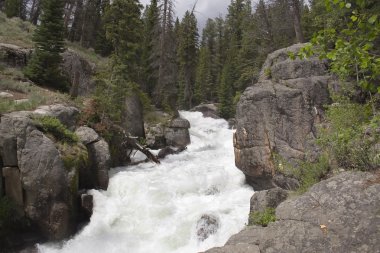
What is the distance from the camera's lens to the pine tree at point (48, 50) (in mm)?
22719

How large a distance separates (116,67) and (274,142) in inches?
522

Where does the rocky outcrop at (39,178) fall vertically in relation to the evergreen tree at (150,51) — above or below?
below

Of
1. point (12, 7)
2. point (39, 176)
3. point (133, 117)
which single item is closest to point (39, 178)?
point (39, 176)

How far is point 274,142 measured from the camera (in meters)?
14.8

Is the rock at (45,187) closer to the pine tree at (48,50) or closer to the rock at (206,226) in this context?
the rock at (206,226)

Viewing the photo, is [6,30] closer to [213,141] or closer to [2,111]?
[2,111]

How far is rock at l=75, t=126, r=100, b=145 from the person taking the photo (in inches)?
656

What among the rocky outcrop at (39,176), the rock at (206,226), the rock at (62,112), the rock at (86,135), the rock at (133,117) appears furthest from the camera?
the rock at (133,117)

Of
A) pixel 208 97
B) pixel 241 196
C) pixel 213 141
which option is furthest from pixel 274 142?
pixel 208 97

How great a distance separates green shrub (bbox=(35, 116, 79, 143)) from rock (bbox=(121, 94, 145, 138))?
9460 millimetres

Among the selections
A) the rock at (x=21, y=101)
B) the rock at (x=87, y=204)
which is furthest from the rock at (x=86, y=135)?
the rock at (x=87, y=204)

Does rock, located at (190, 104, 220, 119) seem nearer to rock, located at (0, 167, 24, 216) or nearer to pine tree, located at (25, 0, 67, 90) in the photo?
pine tree, located at (25, 0, 67, 90)

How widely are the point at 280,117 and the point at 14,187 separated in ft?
37.6

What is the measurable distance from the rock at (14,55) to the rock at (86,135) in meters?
10.4
